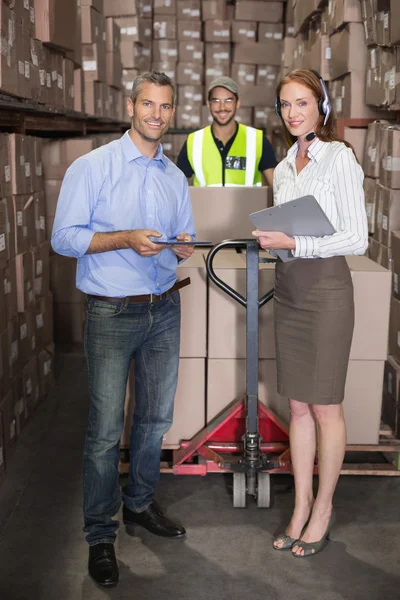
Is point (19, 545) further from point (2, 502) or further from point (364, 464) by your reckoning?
point (364, 464)

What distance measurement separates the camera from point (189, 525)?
332 cm

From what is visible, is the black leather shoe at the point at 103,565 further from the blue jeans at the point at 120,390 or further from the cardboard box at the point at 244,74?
the cardboard box at the point at 244,74

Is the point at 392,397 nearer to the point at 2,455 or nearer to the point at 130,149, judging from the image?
the point at 2,455

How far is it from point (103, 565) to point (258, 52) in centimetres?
757

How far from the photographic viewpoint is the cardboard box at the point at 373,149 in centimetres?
470

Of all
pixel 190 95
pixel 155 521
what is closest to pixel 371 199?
pixel 155 521

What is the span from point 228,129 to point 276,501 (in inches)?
102

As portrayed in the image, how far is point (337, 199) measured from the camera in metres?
2.62

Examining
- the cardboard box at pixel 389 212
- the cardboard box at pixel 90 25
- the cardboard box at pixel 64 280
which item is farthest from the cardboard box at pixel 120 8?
the cardboard box at pixel 389 212

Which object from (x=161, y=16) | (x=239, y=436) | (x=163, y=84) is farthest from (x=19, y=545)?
(x=161, y=16)

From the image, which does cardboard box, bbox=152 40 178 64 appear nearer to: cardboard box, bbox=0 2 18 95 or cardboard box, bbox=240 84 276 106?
cardboard box, bbox=240 84 276 106

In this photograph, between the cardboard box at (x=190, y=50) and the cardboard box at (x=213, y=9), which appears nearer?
the cardboard box at (x=213, y=9)

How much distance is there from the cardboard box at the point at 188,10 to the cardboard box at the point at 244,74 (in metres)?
0.78

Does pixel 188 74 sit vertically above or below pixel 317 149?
above
